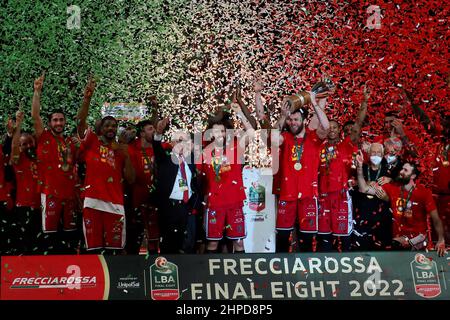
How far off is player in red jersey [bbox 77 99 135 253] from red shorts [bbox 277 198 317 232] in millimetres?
1542

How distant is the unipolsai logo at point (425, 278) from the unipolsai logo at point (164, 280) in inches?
81.0

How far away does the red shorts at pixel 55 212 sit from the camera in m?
7.47

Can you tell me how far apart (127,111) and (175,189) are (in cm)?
379

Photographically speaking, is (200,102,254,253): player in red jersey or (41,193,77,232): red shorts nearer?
(200,102,254,253): player in red jersey

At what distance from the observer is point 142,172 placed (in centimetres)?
749

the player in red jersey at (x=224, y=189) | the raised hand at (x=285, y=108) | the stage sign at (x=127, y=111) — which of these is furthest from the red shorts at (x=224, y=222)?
the stage sign at (x=127, y=111)

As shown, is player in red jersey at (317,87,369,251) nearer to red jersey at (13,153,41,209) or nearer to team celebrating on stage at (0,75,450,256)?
team celebrating on stage at (0,75,450,256)

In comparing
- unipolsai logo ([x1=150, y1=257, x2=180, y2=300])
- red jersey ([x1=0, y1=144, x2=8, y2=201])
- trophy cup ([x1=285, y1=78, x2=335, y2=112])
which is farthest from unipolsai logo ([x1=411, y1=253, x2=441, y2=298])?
red jersey ([x1=0, y1=144, x2=8, y2=201])

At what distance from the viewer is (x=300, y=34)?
10.6m

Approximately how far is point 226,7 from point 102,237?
5209 millimetres

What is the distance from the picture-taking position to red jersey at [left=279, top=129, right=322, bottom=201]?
707 centimetres
